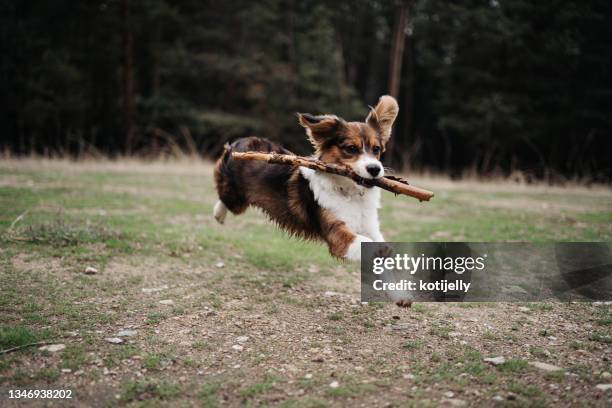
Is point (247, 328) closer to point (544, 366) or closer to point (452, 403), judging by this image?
point (452, 403)

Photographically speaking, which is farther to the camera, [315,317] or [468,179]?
[468,179]

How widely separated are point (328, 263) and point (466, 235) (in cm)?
245

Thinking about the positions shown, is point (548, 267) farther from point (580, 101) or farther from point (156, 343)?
point (580, 101)

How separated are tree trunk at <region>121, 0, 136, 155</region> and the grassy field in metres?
12.0

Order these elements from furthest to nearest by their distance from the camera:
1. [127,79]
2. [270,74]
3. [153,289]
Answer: [270,74] → [127,79] → [153,289]

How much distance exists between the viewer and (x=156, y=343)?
326 cm

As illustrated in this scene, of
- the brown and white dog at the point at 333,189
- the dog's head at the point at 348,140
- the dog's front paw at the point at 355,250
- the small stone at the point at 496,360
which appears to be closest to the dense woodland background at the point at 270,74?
the brown and white dog at the point at 333,189

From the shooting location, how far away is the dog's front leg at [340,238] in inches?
152

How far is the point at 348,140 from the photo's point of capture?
4031mm

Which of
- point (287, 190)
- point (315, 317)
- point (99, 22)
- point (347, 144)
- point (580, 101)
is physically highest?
point (99, 22)

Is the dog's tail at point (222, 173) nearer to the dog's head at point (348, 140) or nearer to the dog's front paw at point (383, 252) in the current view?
the dog's head at point (348, 140)

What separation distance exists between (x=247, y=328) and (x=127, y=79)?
16482 mm

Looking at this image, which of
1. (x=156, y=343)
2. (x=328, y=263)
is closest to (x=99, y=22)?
(x=328, y=263)

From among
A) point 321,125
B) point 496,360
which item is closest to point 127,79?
point 321,125
